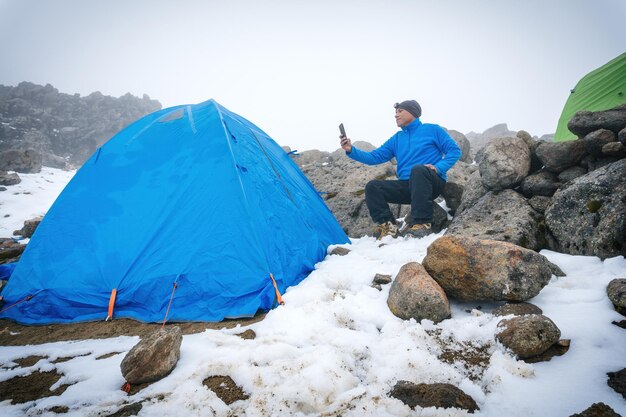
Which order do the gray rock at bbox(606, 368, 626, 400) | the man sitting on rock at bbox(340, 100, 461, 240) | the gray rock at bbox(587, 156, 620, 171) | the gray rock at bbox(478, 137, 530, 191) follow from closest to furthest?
1. the gray rock at bbox(606, 368, 626, 400)
2. the gray rock at bbox(587, 156, 620, 171)
3. the gray rock at bbox(478, 137, 530, 191)
4. the man sitting on rock at bbox(340, 100, 461, 240)

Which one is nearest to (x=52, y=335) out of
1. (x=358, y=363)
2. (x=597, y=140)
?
(x=358, y=363)

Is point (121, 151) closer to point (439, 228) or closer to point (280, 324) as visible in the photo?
point (280, 324)

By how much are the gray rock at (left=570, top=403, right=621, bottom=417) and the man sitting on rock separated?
3.21 metres

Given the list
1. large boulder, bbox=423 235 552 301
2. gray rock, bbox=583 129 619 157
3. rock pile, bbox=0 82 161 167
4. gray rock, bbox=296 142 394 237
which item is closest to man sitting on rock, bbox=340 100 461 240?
gray rock, bbox=296 142 394 237

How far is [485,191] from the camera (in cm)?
452

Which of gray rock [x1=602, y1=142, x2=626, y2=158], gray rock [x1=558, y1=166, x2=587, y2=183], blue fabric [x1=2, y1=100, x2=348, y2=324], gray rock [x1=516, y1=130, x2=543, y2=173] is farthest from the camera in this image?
gray rock [x1=516, y1=130, x2=543, y2=173]

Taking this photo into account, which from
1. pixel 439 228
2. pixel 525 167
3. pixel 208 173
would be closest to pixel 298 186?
pixel 208 173

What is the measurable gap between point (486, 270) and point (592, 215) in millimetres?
1579

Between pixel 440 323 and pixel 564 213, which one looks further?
pixel 564 213

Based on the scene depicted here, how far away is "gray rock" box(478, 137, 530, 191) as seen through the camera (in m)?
4.06

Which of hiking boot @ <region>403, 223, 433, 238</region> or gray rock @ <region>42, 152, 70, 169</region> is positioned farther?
gray rock @ <region>42, 152, 70, 169</region>

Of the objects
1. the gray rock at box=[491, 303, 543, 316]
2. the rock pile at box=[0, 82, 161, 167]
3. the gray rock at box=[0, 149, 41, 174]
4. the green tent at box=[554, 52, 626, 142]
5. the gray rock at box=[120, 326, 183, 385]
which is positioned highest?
the rock pile at box=[0, 82, 161, 167]

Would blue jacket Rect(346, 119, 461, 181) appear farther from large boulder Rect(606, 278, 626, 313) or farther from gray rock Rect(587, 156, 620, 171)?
large boulder Rect(606, 278, 626, 313)

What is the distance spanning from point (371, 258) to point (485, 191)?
231 centimetres
